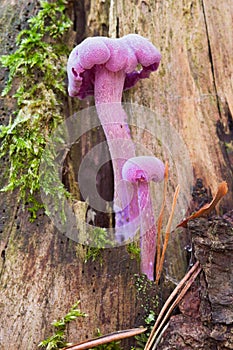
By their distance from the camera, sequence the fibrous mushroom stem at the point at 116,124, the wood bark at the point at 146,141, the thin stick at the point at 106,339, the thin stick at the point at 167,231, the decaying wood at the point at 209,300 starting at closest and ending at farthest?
1. the decaying wood at the point at 209,300
2. the thin stick at the point at 106,339
3. the wood bark at the point at 146,141
4. the thin stick at the point at 167,231
5. the fibrous mushroom stem at the point at 116,124

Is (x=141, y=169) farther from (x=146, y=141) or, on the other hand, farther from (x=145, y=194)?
(x=146, y=141)

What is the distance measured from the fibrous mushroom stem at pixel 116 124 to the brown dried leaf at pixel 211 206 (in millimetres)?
325

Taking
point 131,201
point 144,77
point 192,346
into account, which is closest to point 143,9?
point 144,77

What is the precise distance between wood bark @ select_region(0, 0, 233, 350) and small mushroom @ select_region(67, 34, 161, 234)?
23 cm

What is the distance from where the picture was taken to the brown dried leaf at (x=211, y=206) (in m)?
1.89

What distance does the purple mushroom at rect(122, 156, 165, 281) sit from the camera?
6.24ft

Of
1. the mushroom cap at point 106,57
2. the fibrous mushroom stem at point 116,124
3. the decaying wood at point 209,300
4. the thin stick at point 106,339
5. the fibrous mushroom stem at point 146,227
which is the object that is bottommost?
the thin stick at point 106,339

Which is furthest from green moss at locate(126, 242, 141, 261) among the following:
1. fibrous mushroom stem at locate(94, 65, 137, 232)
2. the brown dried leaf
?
the brown dried leaf

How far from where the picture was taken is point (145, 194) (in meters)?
1.99

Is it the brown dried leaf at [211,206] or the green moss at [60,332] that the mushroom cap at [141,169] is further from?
the green moss at [60,332]

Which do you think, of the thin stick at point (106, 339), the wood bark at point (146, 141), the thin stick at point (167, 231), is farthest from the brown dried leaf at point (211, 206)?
the thin stick at point (106, 339)

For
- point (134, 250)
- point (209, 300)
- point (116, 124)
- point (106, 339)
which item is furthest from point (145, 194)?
point (106, 339)

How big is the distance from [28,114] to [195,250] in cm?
118

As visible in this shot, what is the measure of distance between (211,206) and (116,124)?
71 cm
